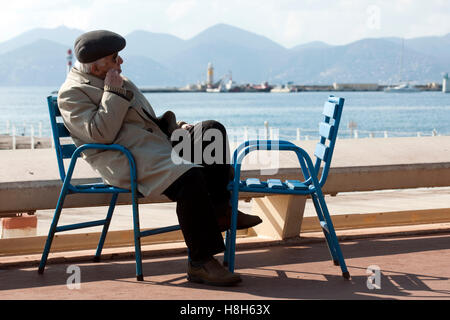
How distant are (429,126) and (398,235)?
63768mm

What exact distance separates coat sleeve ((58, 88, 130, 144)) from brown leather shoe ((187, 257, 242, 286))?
2.20 ft

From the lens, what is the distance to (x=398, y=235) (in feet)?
14.0

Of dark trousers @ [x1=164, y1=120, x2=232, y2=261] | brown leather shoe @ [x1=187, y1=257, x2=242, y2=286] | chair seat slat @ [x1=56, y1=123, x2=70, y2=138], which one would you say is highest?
chair seat slat @ [x1=56, y1=123, x2=70, y2=138]

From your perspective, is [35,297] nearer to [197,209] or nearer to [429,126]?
[197,209]

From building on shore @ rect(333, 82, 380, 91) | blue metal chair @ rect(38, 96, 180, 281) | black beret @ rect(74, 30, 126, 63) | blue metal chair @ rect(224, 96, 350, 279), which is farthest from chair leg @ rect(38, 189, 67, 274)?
building on shore @ rect(333, 82, 380, 91)

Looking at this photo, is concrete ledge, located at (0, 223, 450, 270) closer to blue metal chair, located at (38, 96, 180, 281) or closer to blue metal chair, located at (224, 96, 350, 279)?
blue metal chair, located at (38, 96, 180, 281)

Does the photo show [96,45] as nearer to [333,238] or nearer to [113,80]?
[113,80]

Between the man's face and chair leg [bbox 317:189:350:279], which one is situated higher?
the man's face

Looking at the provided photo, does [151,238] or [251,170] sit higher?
[251,170]

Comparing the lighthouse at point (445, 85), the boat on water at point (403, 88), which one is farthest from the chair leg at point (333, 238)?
the boat on water at point (403, 88)

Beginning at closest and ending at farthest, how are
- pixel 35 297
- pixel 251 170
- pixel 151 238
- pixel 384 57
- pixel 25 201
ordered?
pixel 35 297 < pixel 25 201 < pixel 251 170 < pixel 151 238 < pixel 384 57

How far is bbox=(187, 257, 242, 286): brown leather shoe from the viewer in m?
3.09

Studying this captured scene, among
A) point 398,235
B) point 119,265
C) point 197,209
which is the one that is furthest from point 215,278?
point 398,235

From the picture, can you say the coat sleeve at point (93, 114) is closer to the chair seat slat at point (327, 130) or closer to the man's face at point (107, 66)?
the man's face at point (107, 66)
